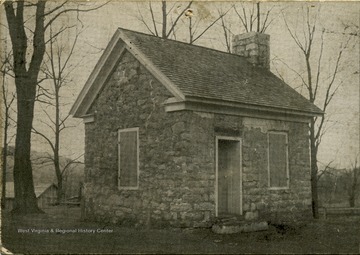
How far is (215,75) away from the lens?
1408 cm

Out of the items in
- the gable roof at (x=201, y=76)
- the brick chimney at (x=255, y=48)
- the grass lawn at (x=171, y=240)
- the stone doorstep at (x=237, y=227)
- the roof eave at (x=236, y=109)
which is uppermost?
the brick chimney at (x=255, y=48)

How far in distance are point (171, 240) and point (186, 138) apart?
8.44ft

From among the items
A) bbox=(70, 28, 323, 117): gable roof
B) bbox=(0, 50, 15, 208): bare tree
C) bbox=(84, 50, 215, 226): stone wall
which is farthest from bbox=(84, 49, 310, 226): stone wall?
bbox=(0, 50, 15, 208): bare tree

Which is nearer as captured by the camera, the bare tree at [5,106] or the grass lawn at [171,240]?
the grass lawn at [171,240]

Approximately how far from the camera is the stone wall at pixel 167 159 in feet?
39.5

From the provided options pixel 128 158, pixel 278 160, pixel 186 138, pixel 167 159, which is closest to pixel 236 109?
pixel 186 138

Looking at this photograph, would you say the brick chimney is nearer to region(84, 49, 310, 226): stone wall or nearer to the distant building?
region(84, 49, 310, 226): stone wall

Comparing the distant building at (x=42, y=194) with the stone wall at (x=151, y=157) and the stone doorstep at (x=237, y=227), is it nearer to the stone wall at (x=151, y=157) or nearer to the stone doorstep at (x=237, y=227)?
the stone wall at (x=151, y=157)

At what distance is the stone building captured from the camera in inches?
478

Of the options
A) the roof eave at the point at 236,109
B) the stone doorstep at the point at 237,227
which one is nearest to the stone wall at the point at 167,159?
the roof eave at the point at 236,109

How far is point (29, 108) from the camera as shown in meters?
16.1

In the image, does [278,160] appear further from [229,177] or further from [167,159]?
[167,159]

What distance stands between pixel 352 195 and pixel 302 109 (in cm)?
957

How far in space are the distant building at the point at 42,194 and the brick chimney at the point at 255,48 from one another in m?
14.1
